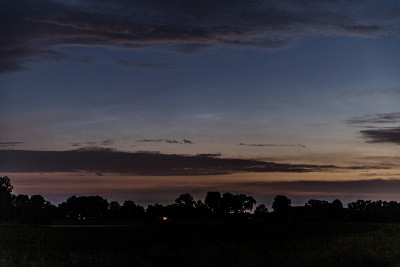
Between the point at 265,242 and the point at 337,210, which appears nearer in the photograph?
the point at 265,242

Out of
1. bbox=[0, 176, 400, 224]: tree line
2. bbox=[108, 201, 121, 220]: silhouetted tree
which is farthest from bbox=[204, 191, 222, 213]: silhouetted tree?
bbox=[108, 201, 121, 220]: silhouetted tree

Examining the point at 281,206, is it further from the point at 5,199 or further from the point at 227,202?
the point at 5,199

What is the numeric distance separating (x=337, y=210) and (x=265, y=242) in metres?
88.5

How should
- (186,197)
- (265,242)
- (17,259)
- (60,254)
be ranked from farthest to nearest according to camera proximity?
(186,197) → (265,242) → (60,254) → (17,259)

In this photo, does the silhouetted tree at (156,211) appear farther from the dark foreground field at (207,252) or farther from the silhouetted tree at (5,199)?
the dark foreground field at (207,252)

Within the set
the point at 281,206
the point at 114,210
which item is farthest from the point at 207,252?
the point at 114,210

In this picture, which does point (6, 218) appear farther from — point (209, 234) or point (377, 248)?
point (377, 248)

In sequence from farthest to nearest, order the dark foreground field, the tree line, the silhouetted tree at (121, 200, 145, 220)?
1. the silhouetted tree at (121, 200, 145, 220)
2. the tree line
3. the dark foreground field

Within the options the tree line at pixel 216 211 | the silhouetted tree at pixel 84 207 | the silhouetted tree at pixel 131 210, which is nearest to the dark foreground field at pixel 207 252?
the tree line at pixel 216 211

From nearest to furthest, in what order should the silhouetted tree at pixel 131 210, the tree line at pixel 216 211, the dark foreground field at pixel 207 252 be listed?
the dark foreground field at pixel 207 252
the tree line at pixel 216 211
the silhouetted tree at pixel 131 210

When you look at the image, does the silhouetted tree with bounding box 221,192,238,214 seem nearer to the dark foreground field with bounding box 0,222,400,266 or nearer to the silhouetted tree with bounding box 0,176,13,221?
the silhouetted tree with bounding box 0,176,13,221

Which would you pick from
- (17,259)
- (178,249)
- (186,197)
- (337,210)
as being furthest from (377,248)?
(186,197)

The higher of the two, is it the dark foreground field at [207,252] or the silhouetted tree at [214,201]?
the silhouetted tree at [214,201]

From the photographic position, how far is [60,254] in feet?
125
